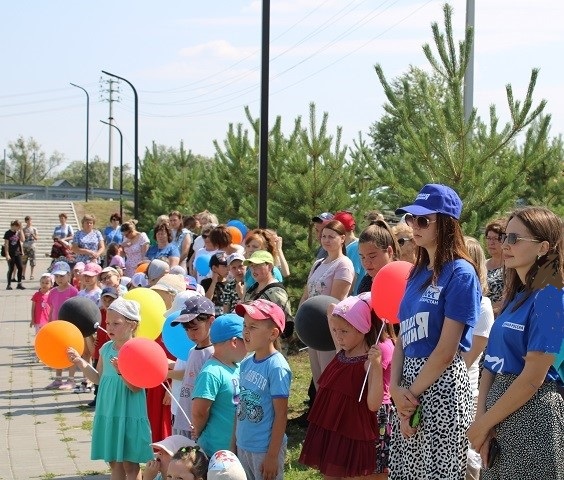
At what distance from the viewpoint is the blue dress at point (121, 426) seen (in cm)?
702

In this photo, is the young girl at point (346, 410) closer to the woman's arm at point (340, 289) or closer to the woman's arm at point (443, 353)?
the woman's arm at point (443, 353)

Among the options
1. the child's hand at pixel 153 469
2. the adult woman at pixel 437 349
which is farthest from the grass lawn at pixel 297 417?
the adult woman at pixel 437 349

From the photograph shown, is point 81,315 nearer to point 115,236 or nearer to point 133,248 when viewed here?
point 133,248

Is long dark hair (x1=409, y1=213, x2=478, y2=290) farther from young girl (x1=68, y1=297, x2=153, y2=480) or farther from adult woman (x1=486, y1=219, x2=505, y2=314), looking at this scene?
Answer: young girl (x1=68, y1=297, x2=153, y2=480)

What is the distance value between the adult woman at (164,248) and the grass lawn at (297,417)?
228cm

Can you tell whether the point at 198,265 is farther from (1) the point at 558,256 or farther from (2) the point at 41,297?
(1) the point at 558,256

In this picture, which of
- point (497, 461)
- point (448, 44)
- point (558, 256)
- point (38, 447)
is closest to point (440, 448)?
point (497, 461)

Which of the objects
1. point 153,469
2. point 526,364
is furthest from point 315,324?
point 526,364

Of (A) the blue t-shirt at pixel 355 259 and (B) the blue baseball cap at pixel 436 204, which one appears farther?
(A) the blue t-shirt at pixel 355 259

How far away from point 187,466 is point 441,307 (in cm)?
177

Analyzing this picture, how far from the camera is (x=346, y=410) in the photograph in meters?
5.55

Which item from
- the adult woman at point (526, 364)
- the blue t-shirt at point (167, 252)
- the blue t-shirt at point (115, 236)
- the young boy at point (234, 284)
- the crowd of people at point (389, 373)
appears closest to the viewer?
the adult woman at point (526, 364)

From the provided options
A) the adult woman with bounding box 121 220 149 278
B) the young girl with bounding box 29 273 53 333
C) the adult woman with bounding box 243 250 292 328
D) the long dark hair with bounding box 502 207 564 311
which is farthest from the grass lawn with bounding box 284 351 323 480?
the young girl with bounding box 29 273 53 333

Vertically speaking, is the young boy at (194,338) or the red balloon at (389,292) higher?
the red balloon at (389,292)
